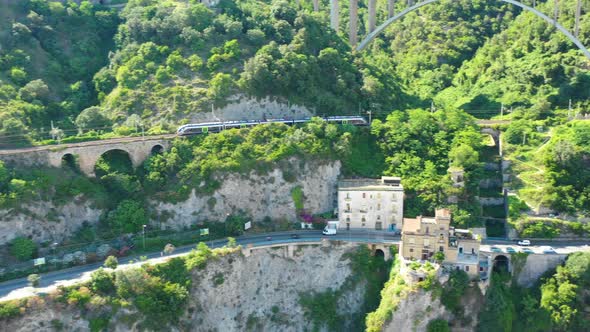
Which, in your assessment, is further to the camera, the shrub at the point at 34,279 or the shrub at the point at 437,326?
the shrub at the point at 437,326

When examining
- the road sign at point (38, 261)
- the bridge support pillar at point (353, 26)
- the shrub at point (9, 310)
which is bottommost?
the shrub at point (9, 310)

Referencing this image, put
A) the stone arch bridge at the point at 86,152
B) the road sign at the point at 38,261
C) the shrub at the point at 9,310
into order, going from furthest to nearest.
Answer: the stone arch bridge at the point at 86,152 < the road sign at the point at 38,261 < the shrub at the point at 9,310

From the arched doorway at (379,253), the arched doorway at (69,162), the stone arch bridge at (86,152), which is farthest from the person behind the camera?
the arched doorway at (69,162)

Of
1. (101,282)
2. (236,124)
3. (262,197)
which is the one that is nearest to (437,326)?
(262,197)

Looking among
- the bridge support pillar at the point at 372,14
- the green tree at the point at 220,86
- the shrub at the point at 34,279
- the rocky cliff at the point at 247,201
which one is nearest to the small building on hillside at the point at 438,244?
the rocky cliff at the point at 247,201

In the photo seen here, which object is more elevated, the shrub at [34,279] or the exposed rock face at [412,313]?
the shrub at [34,279]

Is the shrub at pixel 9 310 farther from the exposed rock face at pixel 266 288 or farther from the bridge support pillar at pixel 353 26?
the bridge support pillar at pixel 353 26

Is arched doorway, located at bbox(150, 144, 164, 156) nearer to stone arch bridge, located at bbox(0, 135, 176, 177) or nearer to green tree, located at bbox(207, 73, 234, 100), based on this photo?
stone arch bridge, located at bbox(0, 135, 176, 177)
